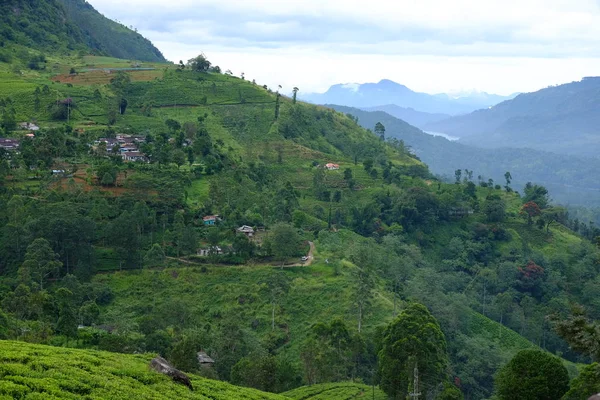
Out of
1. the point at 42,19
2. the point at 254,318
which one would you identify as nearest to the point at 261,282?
the point at 254,318

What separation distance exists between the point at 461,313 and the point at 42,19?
254 feet

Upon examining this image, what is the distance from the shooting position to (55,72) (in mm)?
71188

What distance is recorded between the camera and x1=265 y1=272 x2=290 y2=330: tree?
105ft

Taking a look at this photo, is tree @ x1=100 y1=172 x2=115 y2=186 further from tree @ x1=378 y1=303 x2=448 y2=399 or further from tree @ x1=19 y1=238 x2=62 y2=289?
tree @ x1=378 y1=303 x2=448 y2=399

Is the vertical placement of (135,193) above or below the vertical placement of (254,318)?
above

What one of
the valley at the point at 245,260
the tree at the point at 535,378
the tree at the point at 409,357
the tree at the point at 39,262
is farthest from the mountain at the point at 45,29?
the tree at the point at 535,378

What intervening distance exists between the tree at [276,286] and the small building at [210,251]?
4.42m

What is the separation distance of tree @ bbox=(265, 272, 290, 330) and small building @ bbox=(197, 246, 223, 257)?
4.42m

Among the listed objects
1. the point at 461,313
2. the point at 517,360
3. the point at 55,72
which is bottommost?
the point at 461,313

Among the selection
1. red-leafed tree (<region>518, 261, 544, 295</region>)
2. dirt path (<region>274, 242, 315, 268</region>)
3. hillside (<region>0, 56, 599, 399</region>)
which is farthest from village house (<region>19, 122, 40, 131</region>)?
red-leafed tree (<region>518, 261, 544, 295</region>)

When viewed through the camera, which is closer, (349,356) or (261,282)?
(349,356)

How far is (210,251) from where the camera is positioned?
3650 cm

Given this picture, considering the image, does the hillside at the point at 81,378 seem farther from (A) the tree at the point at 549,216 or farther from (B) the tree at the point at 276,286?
(A) the tree at the point at 549,216

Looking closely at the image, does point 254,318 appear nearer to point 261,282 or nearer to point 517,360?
point 261,282
